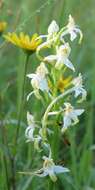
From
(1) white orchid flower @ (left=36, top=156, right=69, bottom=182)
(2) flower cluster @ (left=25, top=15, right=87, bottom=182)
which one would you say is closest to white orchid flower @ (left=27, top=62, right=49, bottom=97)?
(2) flower cluster @ (left=25, top=15, right=87, bottom=182)

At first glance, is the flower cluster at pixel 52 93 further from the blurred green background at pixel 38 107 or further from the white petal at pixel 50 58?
the blurred green background at pixel 38 107

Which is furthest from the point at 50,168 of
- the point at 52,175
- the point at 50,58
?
the point at 50,58

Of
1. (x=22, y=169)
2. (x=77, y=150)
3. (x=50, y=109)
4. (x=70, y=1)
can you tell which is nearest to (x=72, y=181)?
(x=22, y=169)

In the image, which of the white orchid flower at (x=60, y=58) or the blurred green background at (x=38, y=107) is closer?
the white orchid flower at (x=60, y=58)

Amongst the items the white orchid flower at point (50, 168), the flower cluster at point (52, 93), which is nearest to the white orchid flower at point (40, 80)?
the flower cluster at point (52, 93)

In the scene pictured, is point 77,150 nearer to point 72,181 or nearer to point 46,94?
point 72,181

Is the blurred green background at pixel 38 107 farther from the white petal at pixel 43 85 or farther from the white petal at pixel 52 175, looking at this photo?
the white petal at pixel 43 85

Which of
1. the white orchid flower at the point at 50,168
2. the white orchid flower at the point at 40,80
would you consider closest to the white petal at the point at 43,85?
the white orchid flower at the point at 40,80

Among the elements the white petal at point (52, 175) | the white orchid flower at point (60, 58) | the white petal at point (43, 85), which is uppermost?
the white orchid flower at point (60, 58)

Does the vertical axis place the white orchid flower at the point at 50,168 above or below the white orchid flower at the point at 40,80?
below

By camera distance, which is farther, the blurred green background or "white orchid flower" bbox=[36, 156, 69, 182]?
the blurred green background

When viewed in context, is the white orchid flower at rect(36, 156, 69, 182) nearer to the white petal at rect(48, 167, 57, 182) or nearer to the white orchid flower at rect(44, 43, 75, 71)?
the white petal at rect(48, 167, 57, 182)
